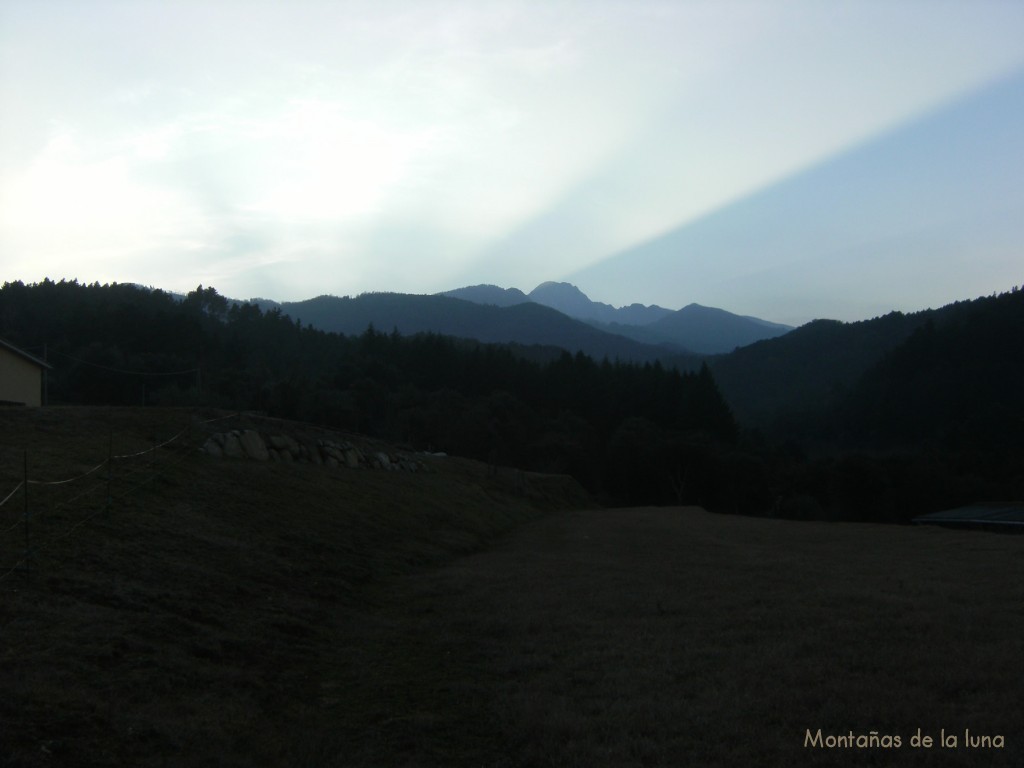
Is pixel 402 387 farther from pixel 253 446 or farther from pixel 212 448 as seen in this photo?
pixel 212 448

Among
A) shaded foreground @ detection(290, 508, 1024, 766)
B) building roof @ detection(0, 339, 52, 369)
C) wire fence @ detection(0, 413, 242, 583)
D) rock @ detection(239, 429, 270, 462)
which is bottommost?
shaded foreground @ detection(290, 508, 1024, 766)

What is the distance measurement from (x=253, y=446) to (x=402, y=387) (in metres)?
67.0

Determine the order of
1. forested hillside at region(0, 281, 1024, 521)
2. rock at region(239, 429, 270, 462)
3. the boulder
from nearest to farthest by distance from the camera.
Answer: the boulder, rock at region(239, 429, 270, 462), forested hillside at region(0, 281, 1024, 521)

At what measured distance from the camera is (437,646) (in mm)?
11641

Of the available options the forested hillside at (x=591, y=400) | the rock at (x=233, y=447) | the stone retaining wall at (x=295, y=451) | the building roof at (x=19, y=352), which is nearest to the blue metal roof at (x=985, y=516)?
the forested hillside at (x=591, y=400)

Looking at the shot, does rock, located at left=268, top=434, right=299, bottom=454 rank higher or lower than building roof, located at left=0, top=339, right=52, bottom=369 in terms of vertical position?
lower

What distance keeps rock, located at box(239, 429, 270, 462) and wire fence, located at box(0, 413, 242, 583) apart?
5480 millimetres

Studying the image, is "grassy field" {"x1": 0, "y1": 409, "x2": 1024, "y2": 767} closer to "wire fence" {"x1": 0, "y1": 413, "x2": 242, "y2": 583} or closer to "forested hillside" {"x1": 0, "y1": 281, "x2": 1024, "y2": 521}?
"wire fence" {"x1": 0, "y1": 413, "x2": 242, "y2": 583}

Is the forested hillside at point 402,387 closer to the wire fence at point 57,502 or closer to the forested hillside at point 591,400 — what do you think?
the forested hillside at point 591,400

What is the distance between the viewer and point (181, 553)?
45.5ft

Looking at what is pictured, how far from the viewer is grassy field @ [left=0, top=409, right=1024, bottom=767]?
22.6ft

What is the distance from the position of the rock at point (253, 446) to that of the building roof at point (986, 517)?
1320 inches

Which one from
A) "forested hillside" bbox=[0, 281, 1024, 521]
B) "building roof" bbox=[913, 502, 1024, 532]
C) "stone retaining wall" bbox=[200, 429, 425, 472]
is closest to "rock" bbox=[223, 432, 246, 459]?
"stone retaining wall" bbox=[200, 429, 425, 472]

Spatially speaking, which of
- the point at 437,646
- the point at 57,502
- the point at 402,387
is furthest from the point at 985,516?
the point at 402,387
